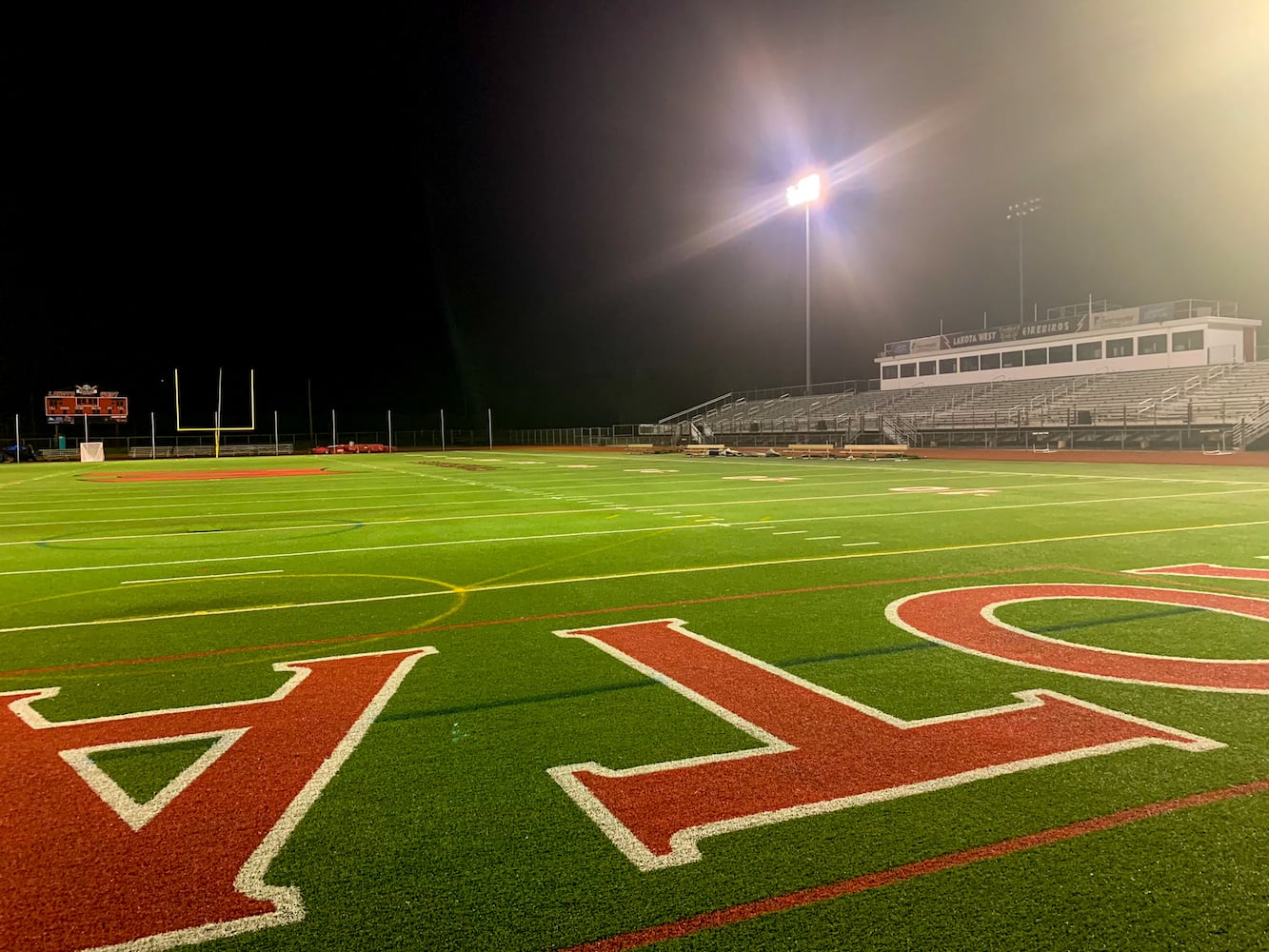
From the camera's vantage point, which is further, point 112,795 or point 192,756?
point 192,756

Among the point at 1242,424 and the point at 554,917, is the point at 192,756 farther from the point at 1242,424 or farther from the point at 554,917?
the point at 1242,424

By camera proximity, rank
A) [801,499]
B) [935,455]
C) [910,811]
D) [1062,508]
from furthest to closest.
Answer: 1. [935,455]
2. [801,499]
3. [1062,508]
4. [910,811]

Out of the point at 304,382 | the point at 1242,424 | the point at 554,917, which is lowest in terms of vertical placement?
the point at 554,917

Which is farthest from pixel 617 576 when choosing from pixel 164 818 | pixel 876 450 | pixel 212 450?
pixel 212 450

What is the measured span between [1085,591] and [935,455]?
31065mm

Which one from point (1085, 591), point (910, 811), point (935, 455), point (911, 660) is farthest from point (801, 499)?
point (935, 455)

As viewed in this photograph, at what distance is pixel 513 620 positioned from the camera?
5828mm

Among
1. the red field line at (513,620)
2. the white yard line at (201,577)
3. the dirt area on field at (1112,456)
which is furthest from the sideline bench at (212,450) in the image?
the red field line at (513,620)

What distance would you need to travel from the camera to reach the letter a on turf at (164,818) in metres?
2.25

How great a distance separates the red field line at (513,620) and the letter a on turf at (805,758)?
67.3 inches

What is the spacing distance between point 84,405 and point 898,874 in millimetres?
63751

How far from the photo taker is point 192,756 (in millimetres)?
3357

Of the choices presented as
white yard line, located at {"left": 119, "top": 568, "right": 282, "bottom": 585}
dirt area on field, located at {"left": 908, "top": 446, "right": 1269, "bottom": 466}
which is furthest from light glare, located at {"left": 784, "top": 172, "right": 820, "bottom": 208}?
white yard line, located at {"left": 119, "top": 568, "right": 282, "bottom": 585}

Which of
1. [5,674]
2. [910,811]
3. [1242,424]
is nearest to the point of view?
[910,811]
